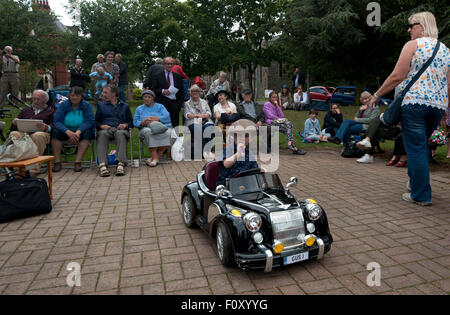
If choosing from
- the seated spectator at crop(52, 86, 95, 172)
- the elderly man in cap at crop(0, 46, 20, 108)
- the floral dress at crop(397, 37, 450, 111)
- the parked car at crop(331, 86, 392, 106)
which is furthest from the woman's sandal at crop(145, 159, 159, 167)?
the parked car at crop(331, 86, 392, 106)

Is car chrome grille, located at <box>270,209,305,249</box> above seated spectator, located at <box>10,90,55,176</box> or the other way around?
the other way around

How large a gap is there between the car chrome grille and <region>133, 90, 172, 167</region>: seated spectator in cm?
537

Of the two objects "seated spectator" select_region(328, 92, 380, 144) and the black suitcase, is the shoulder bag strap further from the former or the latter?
the black suitcase

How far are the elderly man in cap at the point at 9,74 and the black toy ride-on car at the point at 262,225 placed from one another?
12279 millimetres

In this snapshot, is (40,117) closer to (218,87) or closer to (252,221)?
(218,87)

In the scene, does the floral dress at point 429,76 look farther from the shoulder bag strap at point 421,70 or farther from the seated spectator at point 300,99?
the seated spectator at point 300,99

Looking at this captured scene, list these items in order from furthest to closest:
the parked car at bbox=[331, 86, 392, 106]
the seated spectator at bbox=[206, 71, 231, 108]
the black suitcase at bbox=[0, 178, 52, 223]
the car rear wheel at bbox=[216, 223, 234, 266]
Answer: the parked car at bbox=[331, 86, 392, 106], the seated spectator at bbox=[206, 71, 231, 108], the black suitcase at bbox=[0, 178, 52, 223], the car rear wheel at bbox=[216, 223, 234, 266]

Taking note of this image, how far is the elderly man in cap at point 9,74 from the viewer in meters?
12.6

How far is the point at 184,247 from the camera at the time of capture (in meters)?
3.83

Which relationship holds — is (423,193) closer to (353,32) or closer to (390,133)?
(390,133)

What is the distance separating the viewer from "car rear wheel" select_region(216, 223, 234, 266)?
10.5 feet

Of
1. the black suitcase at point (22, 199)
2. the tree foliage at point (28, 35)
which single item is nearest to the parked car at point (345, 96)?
the black suitcase at point (22, 199)

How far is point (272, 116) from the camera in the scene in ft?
31.1
